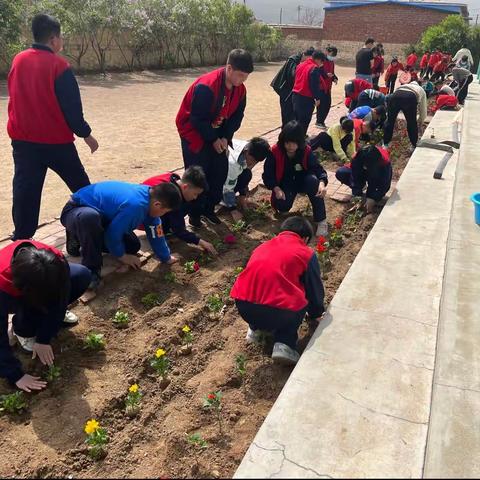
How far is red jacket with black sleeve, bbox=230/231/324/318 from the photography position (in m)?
2.72

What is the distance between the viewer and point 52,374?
108 inches

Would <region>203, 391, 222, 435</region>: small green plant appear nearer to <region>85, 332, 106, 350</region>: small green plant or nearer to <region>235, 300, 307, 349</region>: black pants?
<region>235, 300, 307, 349</region>: black pants

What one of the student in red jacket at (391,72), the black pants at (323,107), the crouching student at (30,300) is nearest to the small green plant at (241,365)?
the crouching student at (30,300)

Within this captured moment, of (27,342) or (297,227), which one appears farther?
(297,227)

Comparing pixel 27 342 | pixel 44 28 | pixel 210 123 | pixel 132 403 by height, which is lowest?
pixel 132 403

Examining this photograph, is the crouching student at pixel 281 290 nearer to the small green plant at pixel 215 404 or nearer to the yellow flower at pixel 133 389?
the small green plant at pixel 215 404

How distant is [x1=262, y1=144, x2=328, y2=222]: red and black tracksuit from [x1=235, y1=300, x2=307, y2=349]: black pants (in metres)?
2.17

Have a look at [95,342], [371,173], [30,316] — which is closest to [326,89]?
[371,173]

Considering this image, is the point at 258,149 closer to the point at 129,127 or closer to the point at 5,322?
the point at 5,322

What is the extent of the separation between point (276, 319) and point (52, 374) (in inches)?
54.1

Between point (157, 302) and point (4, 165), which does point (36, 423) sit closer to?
point (157, 302)

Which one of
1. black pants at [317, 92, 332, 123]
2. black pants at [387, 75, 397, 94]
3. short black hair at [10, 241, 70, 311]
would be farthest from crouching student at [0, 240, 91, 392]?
black pants at [387, 75, 397, 94]

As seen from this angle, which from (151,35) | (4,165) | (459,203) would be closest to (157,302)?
(459,203)

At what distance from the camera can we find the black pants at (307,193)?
480cm
